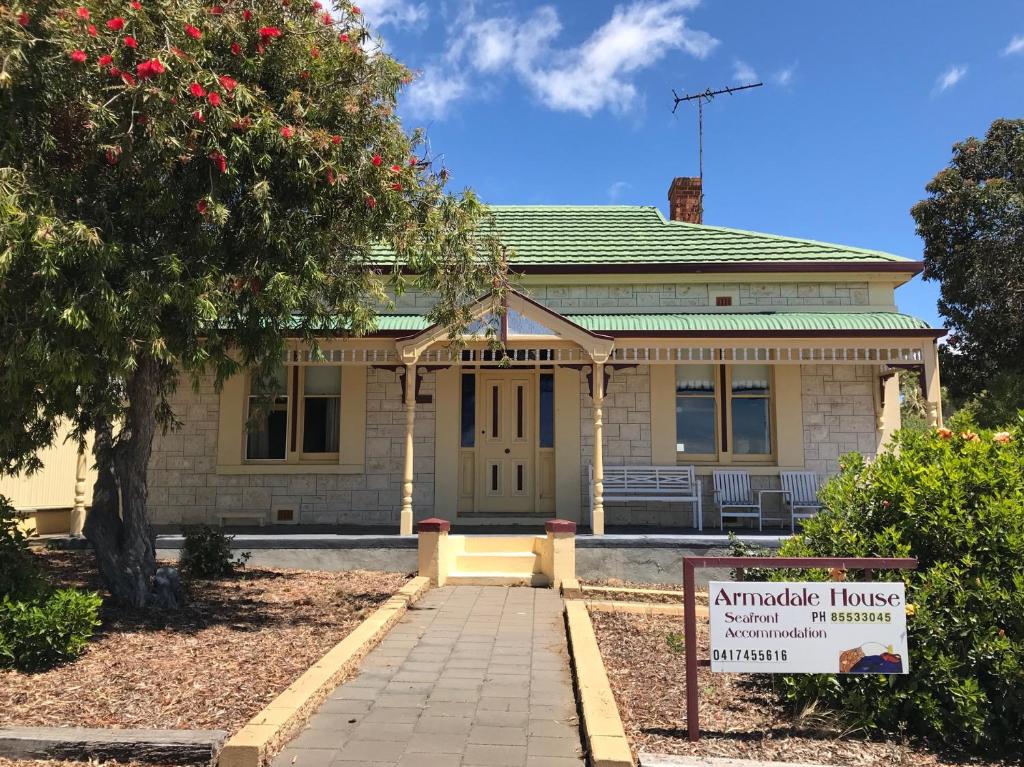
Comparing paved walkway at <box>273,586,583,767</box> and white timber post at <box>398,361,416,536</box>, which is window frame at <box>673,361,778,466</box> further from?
paved walkway at <box>273,586,583,767</box>

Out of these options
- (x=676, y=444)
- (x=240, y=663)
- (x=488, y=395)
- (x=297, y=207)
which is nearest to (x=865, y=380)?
(x=676, y=444)

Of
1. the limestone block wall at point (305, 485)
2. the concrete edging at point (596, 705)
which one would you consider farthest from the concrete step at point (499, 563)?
the concrete edging at point (596, 705)

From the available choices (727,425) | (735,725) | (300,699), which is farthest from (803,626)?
(727,425)

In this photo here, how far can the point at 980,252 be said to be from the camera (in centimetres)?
1839

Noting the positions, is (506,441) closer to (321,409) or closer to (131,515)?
(321,409)

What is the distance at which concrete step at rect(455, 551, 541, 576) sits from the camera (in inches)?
373

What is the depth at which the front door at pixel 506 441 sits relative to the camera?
1196 centimetres

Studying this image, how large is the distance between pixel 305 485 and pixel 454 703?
297 inches

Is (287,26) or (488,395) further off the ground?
(287,26)

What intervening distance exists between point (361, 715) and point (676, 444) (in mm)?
8096

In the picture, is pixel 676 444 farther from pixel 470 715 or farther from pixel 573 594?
pixel 470 715

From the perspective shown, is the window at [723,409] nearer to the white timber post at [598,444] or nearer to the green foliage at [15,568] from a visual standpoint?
the white timber post at [598,444]

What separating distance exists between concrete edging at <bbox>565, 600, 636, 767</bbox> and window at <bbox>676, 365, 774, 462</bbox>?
19.5ft

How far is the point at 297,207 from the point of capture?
20.8 ft
